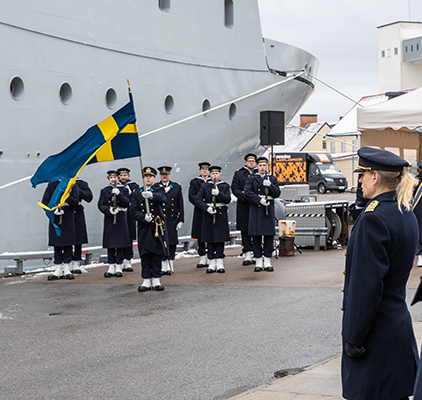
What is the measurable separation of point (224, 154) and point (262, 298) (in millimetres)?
7199

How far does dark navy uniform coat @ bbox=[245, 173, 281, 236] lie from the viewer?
10477 millimetres

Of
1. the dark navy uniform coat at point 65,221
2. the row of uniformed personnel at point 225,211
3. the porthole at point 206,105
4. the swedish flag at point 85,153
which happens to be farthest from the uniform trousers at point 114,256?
the porthole at point 206,105

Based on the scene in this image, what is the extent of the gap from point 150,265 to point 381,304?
6.05 meters

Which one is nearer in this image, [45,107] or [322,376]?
[322,376]

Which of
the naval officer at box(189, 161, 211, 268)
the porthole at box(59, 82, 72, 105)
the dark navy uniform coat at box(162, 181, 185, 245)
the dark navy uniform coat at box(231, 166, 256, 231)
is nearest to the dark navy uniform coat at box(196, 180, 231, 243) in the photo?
the naval officer at box(189, 161, 211, 268)

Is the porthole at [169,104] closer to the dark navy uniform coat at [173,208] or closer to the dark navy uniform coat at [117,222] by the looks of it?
the dark navy uniform coat at [173,208]

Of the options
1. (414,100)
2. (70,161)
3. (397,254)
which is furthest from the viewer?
(414,100)

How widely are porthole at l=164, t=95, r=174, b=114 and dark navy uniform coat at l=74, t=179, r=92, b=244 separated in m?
2.99

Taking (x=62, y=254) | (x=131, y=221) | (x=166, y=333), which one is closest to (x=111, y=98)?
(x=131, y=221)

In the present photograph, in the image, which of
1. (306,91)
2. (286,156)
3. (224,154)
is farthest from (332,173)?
(224,154)

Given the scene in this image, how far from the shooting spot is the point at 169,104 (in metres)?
12.9

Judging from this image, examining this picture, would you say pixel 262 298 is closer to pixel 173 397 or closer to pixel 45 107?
pixel 173 397

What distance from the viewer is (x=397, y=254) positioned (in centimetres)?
288

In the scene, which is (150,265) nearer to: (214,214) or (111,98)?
(214,214)
